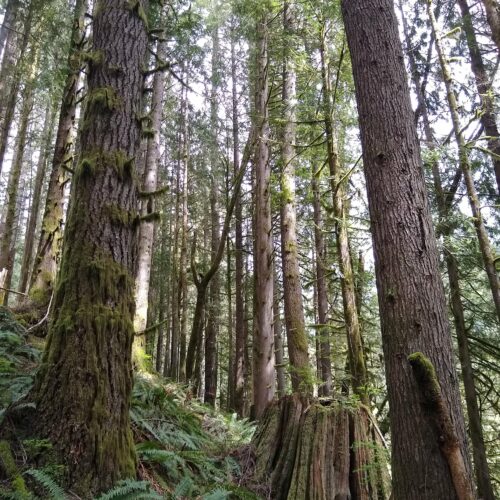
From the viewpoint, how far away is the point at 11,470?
2.72 metres

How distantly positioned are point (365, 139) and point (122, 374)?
2.70m

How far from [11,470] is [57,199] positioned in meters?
6.18

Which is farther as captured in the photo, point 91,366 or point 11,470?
point 91,366

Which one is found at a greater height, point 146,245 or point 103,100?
point 146,245

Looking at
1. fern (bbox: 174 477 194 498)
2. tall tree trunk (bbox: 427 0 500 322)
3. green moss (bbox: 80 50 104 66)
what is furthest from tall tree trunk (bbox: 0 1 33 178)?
fern (bbox: 174 477 194 498)

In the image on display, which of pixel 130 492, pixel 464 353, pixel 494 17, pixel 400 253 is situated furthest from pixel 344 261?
pixel 494 17

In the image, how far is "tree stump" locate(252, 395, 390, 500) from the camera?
4.13 metres

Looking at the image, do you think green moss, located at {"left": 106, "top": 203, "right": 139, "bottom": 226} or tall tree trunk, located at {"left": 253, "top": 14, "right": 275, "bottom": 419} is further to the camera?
tall tree trunk, located at {"left": 253, "top": 14, "right": 275, "bottom": 419}

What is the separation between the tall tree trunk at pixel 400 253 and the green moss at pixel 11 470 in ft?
7.71

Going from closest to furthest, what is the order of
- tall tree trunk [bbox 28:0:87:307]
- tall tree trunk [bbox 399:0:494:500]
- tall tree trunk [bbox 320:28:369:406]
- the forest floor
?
1. the forest floor
2. tall tree trunk [bbox 320:28:369:406]
3. tall tree trunk [bbox 28:0:87:307]
4. tall tree trunk [bbox 399:0:494:500]

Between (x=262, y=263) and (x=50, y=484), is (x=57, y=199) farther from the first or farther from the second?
(x=50, y=484)

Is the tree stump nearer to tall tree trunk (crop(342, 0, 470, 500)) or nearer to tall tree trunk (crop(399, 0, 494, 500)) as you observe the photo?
tall tree trunk (crop(342, 0, 470, 500))

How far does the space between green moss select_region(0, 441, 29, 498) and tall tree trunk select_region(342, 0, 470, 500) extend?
2.35 meters

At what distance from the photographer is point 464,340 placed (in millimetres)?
8594
